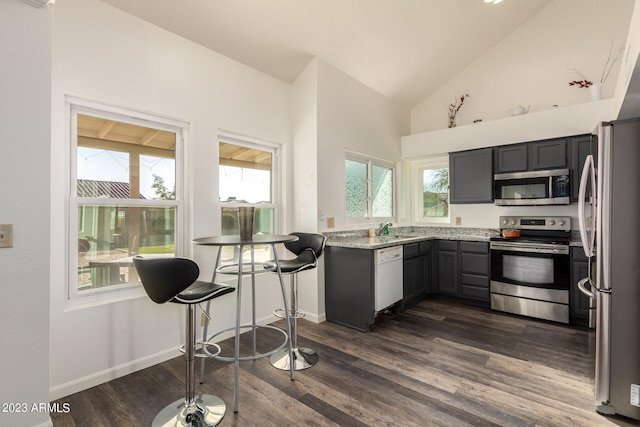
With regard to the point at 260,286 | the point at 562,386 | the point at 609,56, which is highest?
the point at 609,56

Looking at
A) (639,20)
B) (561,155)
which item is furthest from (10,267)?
(561,155)

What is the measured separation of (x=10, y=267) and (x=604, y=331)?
3329 mm

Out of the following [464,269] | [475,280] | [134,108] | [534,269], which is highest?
[134,108]

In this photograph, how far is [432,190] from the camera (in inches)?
193

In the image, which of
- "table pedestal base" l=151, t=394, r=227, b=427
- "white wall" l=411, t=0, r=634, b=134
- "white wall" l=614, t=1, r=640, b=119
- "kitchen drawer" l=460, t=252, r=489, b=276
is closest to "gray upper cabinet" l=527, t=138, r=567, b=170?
"white wall" l=411, t=0, r=634, b=134

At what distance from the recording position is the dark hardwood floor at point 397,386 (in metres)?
1.80

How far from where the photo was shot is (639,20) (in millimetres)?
1864

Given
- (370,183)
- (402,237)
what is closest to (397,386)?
Result: (402,237)

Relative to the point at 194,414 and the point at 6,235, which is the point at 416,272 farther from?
the point at 6,235

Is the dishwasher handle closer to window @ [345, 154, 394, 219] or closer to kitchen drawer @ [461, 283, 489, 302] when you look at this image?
window @ [345, 154, 394, 219]

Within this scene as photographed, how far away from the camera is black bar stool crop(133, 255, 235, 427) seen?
5.37ft

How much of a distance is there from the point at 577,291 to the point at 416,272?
1636 mm

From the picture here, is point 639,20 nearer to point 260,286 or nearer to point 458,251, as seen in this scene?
point 458,251

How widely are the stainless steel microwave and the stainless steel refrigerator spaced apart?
1.95 meters
